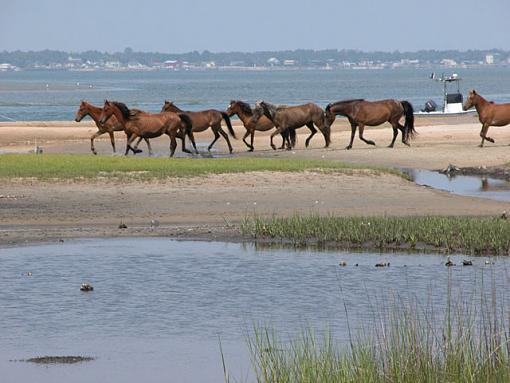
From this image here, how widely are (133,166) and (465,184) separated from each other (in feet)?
21.5

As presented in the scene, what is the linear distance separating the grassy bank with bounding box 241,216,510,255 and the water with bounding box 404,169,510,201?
17.9 ft

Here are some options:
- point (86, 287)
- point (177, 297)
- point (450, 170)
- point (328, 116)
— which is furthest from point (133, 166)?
point (177, 297)

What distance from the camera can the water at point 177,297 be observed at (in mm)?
12383

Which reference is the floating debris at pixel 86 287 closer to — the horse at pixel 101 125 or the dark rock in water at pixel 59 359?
the dark rock in water at pixel 59 359

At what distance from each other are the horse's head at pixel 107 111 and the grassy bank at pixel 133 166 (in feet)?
11.6

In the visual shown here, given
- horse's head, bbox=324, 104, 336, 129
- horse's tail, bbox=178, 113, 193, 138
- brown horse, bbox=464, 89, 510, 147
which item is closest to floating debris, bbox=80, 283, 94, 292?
horse's tail, bbox=178, 113, 193, 138

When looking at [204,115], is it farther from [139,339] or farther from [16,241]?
[139,339]

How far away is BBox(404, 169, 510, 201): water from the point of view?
25234mm

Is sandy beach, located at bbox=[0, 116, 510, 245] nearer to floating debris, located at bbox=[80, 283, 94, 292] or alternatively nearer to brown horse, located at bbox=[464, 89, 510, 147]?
floating debris, located at bbox=[80, 283, 94, 292]

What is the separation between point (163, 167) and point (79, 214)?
4.70 m

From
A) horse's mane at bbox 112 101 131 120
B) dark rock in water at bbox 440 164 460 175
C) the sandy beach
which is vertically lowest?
dark rock in water at bbox 440 164 460 175

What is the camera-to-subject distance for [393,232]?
1867 cm

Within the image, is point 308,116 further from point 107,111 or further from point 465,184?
point 465,184

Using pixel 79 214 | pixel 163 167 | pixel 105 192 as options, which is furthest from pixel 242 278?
pixel 163 167
